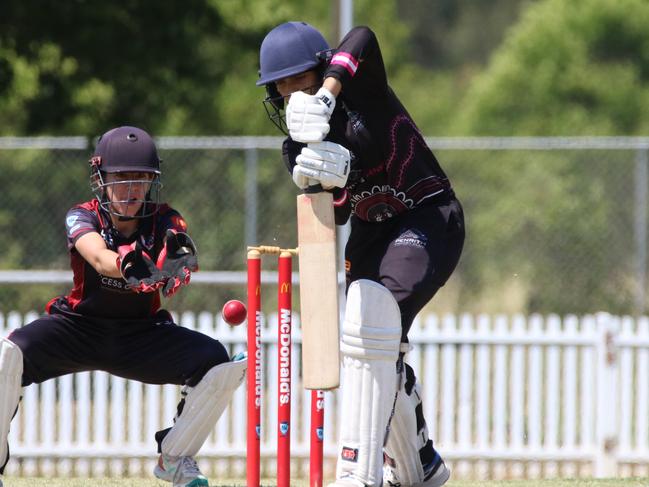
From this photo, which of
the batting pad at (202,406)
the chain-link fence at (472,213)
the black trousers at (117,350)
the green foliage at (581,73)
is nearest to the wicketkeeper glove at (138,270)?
the black trousers at (117,350)

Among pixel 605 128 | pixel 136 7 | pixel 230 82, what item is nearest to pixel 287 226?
pixel 136 7

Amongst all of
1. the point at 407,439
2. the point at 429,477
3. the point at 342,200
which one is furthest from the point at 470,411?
the point at 342,200

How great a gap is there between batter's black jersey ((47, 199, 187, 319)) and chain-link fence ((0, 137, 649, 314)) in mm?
4989

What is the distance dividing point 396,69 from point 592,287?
8850 mm

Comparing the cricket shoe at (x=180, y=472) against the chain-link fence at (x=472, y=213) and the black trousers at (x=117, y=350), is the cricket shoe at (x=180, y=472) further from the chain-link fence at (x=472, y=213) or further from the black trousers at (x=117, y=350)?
the chain-link fence at (x=472, y=213)

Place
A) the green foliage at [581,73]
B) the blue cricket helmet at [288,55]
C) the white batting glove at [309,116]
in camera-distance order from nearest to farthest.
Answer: the white batting glove at [309,116], the blue cricket helmet at [288,55], the green foliage at [581,73]

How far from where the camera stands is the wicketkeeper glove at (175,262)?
4.46m

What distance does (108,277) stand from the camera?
15.3ft

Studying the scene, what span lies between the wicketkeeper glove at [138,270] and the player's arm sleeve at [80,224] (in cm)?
22

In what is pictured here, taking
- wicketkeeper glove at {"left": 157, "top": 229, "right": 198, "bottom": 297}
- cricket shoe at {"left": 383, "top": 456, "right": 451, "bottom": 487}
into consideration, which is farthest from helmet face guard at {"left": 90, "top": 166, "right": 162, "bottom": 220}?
cricket shoe at {"left": 383, "top": 456, "right": 451, "bottom": 487}

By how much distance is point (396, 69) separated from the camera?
62.7 ft

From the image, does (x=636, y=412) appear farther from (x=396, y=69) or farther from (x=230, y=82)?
(x=396, y=69)

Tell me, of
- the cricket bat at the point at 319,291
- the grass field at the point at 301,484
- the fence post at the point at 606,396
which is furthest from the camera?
the fence post at the point at 606,396

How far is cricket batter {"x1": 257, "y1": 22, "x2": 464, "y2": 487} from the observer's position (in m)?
4.15
